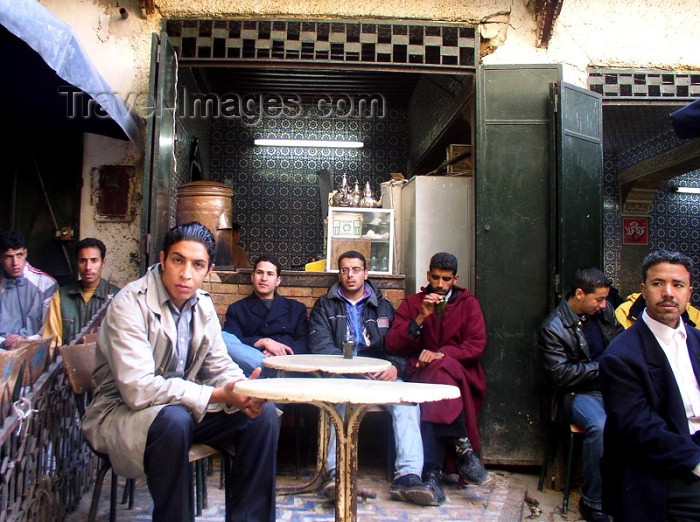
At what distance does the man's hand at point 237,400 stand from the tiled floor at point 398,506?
1.30 m

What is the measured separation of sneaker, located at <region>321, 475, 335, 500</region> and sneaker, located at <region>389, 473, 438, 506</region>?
400 millimetres

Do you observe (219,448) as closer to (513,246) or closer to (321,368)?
(321,368)

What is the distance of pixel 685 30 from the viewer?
19.0 feet

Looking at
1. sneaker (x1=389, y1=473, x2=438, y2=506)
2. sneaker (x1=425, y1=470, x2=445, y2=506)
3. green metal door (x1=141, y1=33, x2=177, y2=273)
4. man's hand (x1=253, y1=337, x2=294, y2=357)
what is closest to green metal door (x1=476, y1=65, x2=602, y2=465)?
sneaker (x1=425, y1=470, x2=445, y2=506)

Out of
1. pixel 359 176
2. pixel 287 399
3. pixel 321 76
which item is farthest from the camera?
pixel 359 176

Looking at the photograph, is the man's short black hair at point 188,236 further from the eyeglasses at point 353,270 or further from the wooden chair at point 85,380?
the eyeglasses at point 353,270

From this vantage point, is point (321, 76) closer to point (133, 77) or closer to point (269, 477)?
point (133, 77)

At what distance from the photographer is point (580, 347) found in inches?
182

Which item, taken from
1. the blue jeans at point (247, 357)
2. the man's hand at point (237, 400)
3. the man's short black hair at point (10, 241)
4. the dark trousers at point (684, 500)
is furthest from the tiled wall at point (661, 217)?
the man's hand at point (237, 400)

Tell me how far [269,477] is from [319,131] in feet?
24.8

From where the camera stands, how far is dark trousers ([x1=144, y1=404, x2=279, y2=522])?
276 cm

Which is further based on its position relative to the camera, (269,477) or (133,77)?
(133,77)

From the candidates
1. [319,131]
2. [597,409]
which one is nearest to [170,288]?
[597,409]

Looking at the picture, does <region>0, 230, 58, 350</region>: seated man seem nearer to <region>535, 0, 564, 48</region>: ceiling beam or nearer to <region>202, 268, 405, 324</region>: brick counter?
<region>202, 268, 405, 324</region>: brick counter
